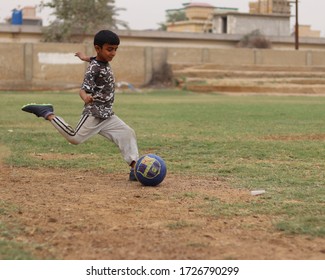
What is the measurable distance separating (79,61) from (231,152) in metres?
34.8

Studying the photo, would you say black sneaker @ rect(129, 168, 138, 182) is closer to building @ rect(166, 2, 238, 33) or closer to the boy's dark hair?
the boy's dark hair

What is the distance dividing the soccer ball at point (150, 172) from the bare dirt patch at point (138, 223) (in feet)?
0.31

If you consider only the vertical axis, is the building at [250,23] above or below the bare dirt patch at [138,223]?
above

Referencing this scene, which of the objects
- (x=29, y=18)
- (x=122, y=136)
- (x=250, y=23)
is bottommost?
(x=122, y=136)

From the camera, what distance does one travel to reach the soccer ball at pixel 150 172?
28.7 feet

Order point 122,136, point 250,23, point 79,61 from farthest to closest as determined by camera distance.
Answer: point 250,23 < point 79,61 < point 122,136

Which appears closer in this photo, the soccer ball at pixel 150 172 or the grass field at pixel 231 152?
the grass field at pixel 231 152

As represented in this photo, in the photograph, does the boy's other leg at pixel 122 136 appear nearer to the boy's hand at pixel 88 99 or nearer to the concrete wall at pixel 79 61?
the boy's hand at pixel 88 99

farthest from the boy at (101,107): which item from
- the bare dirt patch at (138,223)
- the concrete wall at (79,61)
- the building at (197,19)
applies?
the building at (197,19)

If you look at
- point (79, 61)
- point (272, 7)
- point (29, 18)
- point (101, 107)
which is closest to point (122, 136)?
point (101, 107)

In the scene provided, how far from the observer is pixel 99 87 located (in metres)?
9.14

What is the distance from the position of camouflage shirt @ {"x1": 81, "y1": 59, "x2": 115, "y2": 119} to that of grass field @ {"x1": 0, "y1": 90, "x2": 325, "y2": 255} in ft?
4.34

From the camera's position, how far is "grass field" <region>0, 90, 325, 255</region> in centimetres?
738

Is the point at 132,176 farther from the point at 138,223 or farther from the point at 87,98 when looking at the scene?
the point at 138,223
